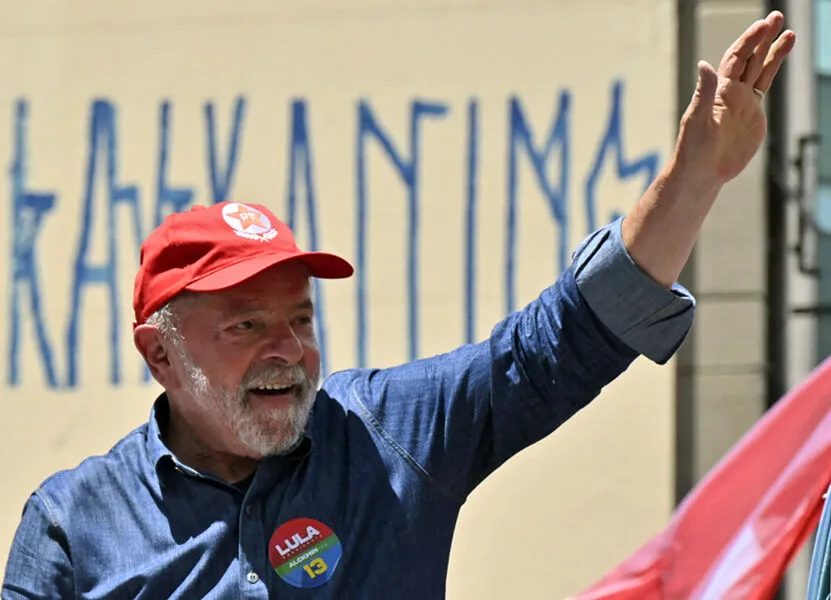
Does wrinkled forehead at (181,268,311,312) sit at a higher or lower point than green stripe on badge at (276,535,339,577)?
higher

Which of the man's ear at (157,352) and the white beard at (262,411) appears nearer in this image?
the white beard at (262,411)

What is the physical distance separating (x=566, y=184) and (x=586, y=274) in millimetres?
2492

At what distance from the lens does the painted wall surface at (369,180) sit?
4.47 metres

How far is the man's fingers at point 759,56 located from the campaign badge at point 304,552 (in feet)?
3.05

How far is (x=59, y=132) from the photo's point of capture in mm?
4859

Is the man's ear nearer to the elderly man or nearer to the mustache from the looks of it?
the elderly man

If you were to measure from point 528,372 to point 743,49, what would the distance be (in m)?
0.58

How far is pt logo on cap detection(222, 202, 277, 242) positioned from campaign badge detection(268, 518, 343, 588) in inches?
18.7

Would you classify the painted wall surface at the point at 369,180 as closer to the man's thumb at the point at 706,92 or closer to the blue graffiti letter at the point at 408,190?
the blue graffiti letter at the point at 408,190

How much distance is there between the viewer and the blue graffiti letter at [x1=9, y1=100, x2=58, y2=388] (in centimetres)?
482

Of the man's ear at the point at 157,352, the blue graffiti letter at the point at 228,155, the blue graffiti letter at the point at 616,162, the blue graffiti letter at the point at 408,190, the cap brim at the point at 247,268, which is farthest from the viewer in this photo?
the blue graffiti letter at the point at 228,155

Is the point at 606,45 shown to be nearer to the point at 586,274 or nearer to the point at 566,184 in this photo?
the point at 566,184

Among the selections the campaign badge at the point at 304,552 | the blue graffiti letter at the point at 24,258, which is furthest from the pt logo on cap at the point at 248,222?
the blue graffiti letter at the point at 24,258

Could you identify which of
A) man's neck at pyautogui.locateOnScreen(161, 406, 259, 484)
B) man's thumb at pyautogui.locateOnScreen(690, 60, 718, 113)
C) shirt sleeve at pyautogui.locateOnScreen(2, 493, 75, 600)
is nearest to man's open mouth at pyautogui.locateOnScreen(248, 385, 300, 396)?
man's neck at pyautogui.locateOnScreen(161, 406, 259, 484)
